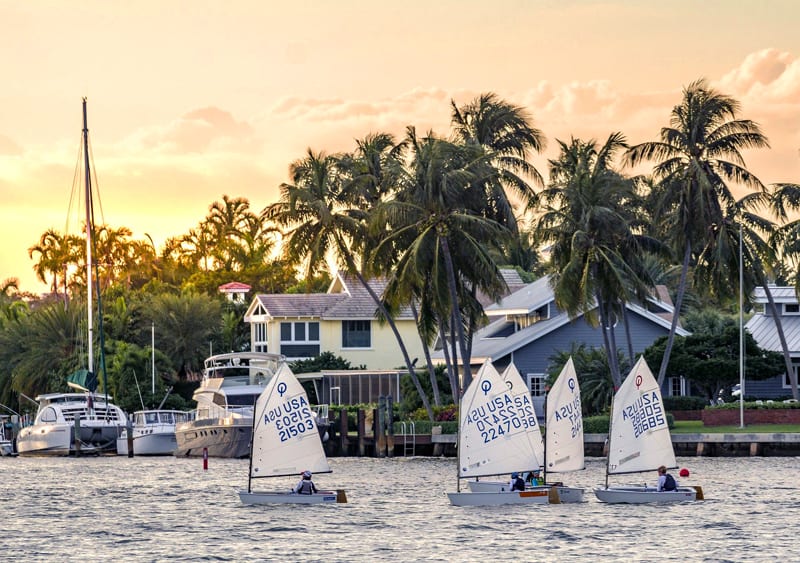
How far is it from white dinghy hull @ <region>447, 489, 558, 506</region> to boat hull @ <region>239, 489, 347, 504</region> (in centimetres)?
393

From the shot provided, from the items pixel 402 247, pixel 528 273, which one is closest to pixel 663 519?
pixel 402 247

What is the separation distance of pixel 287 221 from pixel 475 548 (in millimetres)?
46112

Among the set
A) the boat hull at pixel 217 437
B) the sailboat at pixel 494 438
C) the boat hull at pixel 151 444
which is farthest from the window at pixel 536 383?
the sailboat at pixel 494 438

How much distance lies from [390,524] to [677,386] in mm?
42848

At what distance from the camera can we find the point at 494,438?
4547cm

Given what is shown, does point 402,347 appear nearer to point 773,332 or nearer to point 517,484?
point 773,332

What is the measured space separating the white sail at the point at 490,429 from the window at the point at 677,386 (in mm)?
38895

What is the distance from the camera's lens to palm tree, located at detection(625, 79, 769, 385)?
76562 millimetres

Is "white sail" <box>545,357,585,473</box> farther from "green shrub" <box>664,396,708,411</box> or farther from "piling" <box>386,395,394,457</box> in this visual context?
"green shrub" <box>664,396,708,411</box>

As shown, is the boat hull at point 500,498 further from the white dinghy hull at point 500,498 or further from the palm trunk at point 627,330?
the palm trunk at point 627,330

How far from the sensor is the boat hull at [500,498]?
45375mm

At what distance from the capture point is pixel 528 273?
129 m

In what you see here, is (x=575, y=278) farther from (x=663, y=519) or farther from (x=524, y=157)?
(x=663, y=519)

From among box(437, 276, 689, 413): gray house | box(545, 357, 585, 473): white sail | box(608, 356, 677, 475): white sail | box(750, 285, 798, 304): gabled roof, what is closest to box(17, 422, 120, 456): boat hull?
box(437, 276, 689, 413): gray house
